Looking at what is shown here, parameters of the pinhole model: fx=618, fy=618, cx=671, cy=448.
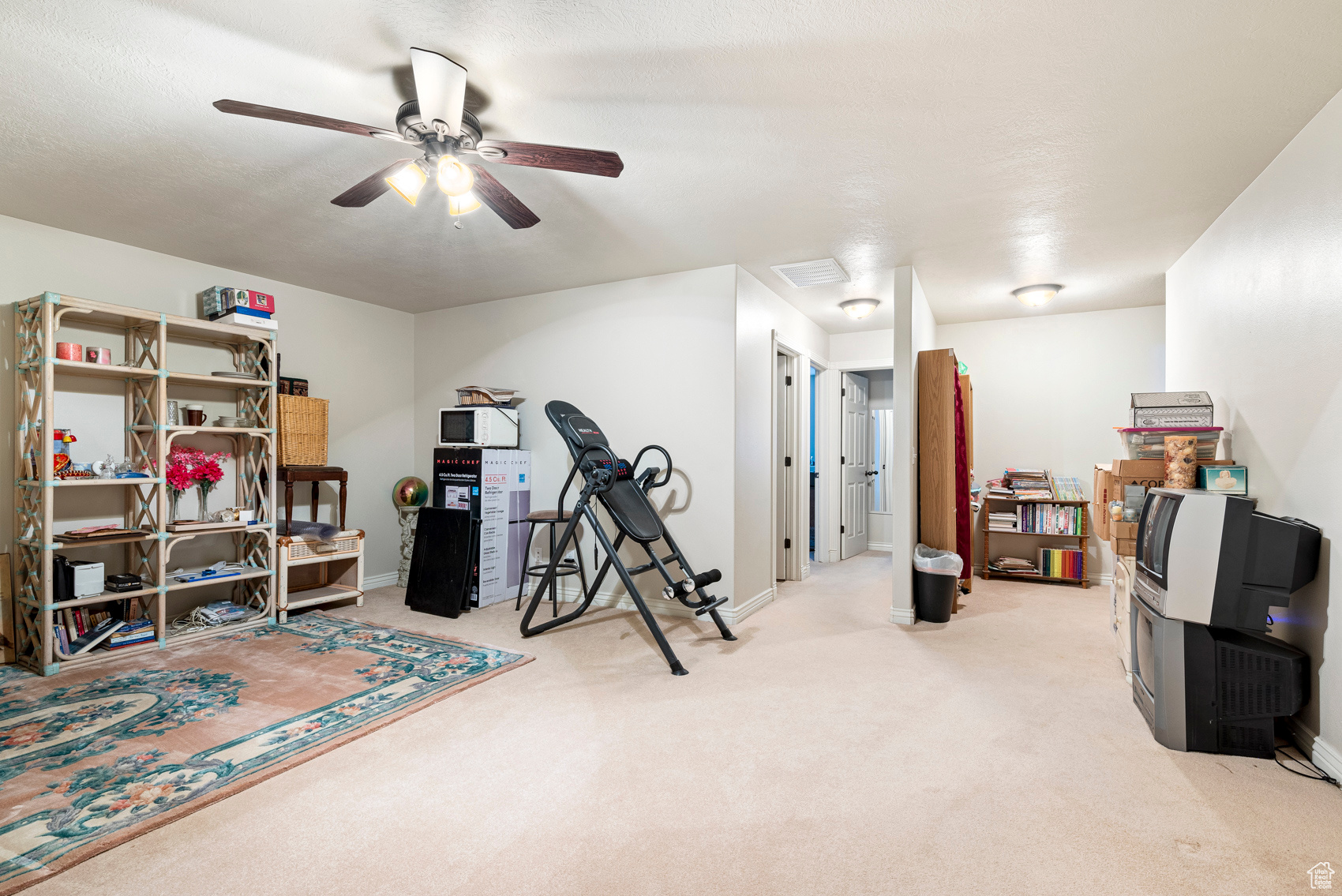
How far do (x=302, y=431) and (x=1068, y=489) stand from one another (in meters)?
6.19

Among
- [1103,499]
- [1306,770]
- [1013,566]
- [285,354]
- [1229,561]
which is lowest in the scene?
[1306,770]

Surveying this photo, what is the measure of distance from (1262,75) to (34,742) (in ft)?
16.3

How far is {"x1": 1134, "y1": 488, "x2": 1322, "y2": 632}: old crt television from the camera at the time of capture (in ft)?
7.37

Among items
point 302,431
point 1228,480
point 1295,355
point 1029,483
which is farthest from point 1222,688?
point 302,431

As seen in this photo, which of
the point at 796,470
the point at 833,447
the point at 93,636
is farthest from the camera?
the point at 833,447

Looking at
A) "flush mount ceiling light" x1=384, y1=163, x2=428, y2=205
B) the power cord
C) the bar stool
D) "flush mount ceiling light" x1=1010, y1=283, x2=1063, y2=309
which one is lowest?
the power cord

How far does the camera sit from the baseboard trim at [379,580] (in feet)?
16.5

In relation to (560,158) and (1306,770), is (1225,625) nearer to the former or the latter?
(1306,770)

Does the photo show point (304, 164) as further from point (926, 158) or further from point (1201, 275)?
point (1201, 275)

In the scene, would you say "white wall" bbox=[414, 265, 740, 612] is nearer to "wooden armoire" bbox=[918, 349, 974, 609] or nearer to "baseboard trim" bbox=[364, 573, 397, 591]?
"baseboard trim" bbox=[364, 573, 397, 591]

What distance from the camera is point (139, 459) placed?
3.71 meters

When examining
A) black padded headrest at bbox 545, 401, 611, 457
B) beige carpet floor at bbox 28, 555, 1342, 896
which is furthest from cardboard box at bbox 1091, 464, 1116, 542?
black padded headrest at bbox 545, 401, 611, 457

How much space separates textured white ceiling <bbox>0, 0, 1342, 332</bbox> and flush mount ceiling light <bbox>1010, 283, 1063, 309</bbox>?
69 centimetres

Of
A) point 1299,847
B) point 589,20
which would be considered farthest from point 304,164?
point 1299,847
